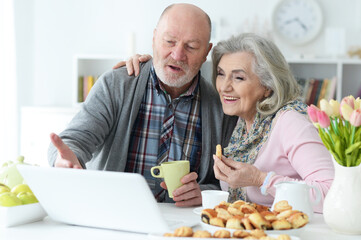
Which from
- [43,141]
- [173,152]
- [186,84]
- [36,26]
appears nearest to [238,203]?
[173,152]

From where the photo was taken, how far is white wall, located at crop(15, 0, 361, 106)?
4.35m

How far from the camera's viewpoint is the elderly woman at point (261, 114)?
1.72 meters

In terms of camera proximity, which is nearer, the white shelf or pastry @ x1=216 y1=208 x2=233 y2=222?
pastry @ x1=216 y1=208 x2=233 y2=222

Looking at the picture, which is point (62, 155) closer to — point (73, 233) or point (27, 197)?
point (27, 197)

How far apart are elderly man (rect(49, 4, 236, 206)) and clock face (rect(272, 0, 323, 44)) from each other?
7.79 ft

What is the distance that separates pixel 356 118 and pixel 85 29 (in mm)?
3715

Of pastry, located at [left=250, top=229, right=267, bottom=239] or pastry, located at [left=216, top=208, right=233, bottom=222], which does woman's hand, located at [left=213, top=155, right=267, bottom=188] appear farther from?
pastry, located at [left=250, top=229, right=267, bottom=239]

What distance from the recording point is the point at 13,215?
4.10 ft

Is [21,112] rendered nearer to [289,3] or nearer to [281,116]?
[289,3]

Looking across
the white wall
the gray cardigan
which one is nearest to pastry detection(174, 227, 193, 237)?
the gray cardigan

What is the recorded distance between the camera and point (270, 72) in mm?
1937

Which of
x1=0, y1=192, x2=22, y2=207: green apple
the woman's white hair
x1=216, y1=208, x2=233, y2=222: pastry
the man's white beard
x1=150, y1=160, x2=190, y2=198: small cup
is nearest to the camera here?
x1=216, y1=208, x2=233, y2=222: pastry

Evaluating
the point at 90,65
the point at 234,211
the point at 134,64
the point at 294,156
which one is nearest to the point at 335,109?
the point at 234,211

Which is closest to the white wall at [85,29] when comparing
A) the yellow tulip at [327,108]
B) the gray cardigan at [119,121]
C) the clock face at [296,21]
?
the clock face at [296,21]
